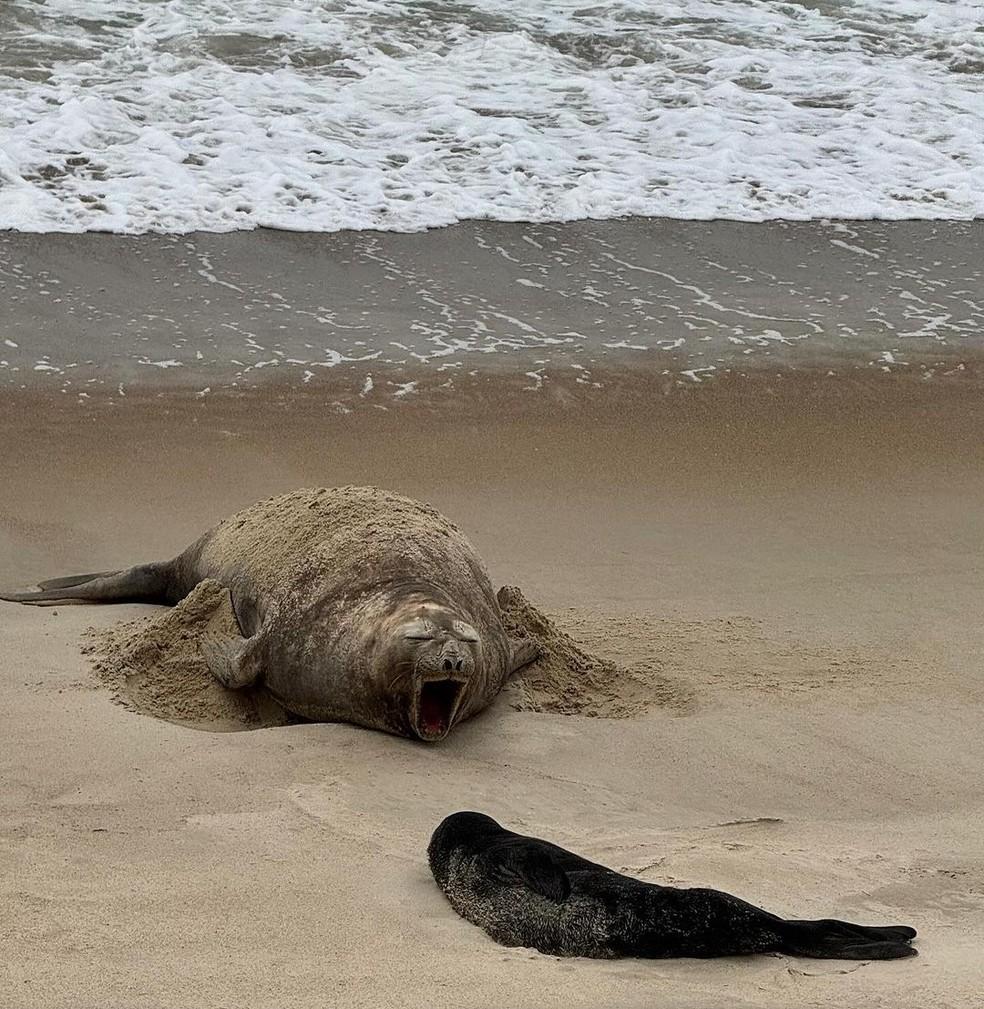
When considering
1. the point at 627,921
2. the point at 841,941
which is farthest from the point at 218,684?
the point at 841,941

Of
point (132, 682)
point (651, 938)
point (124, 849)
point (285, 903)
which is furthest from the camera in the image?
point (132, 682)

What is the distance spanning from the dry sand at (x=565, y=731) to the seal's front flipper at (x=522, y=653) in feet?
0.24

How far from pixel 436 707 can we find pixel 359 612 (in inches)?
16.5

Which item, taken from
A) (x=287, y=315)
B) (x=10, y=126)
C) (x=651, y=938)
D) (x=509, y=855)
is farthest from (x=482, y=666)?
(x=10, y=126)

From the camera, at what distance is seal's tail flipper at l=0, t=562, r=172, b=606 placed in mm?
6020

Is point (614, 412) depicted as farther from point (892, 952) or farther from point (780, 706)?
point (892, 952)

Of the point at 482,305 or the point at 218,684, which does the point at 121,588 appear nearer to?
the point at 218,684

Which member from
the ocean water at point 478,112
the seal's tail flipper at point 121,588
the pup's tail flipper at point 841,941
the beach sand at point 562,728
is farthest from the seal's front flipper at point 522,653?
the ocean water at point 478,112

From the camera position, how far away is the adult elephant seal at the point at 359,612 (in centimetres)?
459

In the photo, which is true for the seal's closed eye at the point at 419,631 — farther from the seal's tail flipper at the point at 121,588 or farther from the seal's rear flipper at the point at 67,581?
the seal's rear flipper at the point at 67,581

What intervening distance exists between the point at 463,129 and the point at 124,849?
9642 mm

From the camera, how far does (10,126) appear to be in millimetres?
11336

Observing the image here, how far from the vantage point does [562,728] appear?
4852 mm

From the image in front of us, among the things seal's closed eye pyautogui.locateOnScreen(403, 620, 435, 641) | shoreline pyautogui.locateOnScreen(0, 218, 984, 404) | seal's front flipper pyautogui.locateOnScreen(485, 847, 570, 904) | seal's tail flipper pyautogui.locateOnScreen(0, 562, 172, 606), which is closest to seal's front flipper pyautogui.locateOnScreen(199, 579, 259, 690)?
seal's tail flipper pyautogui.locateOnScreen(0, 562, 172, 606)
